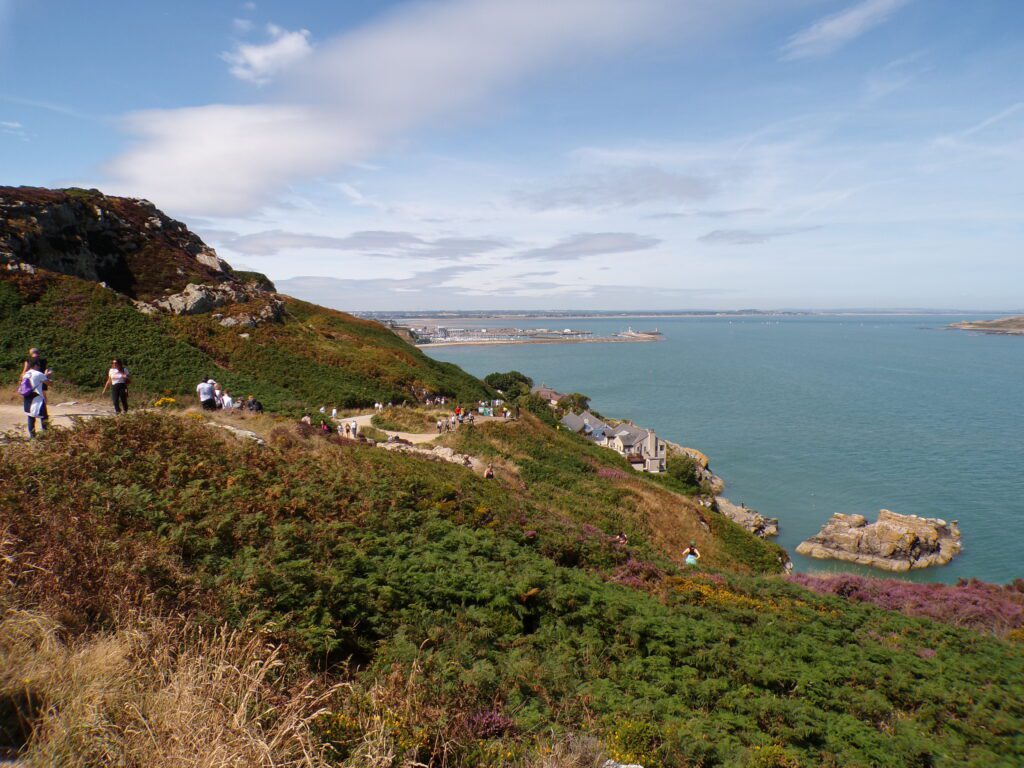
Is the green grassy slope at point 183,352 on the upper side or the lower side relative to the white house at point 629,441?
upper

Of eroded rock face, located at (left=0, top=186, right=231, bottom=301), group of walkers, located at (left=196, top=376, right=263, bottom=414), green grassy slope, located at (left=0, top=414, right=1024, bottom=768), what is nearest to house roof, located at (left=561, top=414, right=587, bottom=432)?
eroded rock face, located at (left=0, top=186, right=231, bottom=301)

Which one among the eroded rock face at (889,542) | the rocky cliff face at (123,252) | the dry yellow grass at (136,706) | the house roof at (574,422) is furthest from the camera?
the house roof at (574,422)

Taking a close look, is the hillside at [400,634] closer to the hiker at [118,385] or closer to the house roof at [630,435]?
the hiker at [118,385]

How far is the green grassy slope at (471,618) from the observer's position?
5.74m

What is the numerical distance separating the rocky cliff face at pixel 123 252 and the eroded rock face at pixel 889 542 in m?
43.0

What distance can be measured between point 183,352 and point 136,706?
2984cm

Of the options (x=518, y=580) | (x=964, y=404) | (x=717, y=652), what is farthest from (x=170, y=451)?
(x=964, y=404)

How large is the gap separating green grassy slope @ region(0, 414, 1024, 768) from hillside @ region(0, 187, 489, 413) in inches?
662

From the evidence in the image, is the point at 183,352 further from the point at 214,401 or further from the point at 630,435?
the point at 630,435

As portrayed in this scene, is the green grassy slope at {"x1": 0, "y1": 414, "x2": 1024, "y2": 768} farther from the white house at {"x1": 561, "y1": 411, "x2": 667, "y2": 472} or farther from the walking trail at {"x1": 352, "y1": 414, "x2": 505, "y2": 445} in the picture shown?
the white house at {"x1": 561, "y1": 411, "x2": 667, "y2": 472}

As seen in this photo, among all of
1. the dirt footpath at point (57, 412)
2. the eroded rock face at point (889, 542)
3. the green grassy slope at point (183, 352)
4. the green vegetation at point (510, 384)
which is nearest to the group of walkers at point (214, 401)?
the dirt footpath at point (57, 412)

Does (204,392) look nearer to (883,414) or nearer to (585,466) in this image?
(585,466)

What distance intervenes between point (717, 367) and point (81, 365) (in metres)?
139

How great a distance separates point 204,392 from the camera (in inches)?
727
